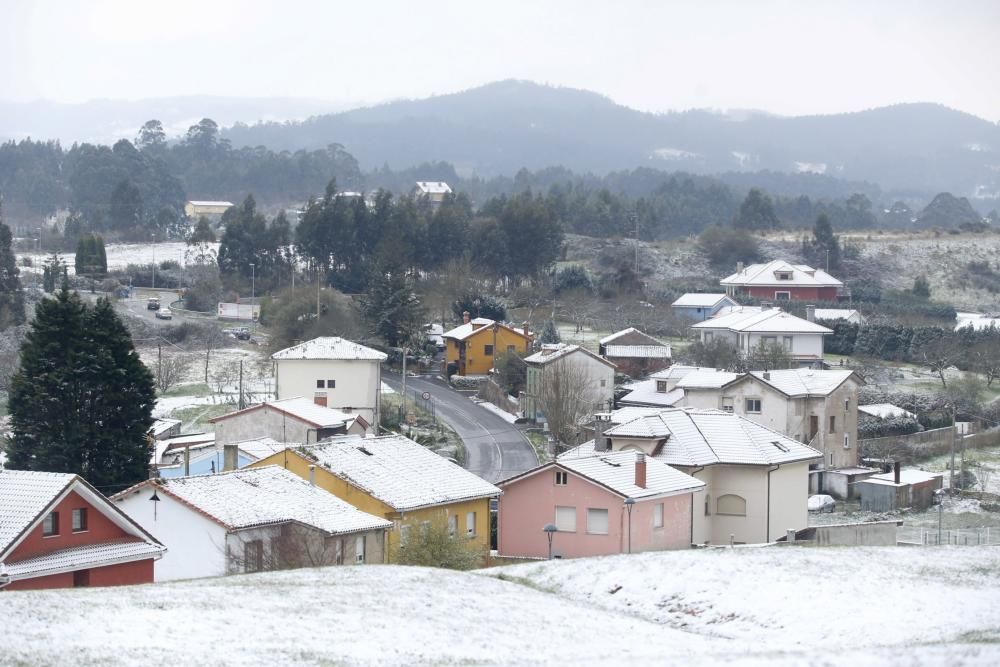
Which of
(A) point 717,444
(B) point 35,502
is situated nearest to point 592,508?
(A) point 717,444

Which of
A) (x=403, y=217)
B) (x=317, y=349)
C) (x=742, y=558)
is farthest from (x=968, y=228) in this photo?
(x=742, y=558)

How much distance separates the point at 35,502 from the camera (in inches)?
888

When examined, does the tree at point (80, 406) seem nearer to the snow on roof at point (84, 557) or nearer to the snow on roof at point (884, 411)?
the snow on roof at point (84, 557)

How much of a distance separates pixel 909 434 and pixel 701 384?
7.94m

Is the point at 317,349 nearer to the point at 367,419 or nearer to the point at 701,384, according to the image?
the point at 367,419

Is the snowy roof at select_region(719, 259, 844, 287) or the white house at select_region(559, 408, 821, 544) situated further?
the snowy roof at select_region(719, 259, 844, 287)

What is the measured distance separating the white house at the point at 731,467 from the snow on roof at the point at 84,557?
43.1 feet

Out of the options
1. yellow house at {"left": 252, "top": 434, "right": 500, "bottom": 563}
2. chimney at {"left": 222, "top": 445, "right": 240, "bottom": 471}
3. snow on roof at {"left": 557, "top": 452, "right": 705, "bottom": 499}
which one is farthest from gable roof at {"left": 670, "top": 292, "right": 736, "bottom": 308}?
yellow house at {"left": 252, "top": 434, "right": 500, "bottom": 563}

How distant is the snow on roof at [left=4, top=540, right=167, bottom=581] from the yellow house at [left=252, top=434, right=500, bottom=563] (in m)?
5.54

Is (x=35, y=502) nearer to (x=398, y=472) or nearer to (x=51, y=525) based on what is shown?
(x=51, y=525)

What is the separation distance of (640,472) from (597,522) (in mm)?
1397

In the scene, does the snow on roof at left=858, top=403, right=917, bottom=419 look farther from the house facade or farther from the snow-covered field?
the snow-covered field

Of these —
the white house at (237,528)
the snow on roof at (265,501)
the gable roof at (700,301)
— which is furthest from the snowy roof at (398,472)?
the gable roof at (700,301)

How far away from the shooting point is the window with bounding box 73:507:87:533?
75.6 feet
